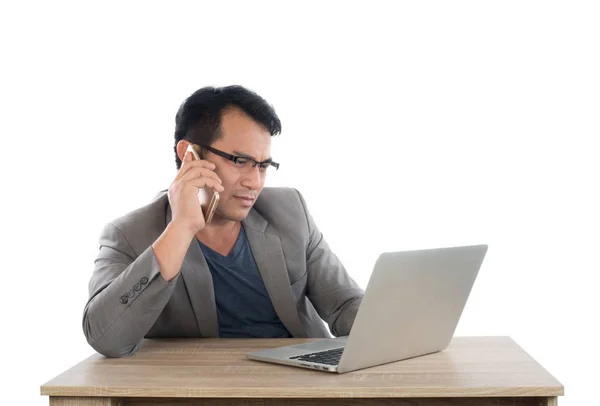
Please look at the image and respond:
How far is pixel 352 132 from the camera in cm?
422

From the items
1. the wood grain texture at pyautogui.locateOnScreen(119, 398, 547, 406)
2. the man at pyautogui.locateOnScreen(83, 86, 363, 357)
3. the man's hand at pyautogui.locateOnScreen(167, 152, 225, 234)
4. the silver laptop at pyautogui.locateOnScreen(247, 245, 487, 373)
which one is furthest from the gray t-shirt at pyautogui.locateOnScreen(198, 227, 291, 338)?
the wood grain texture at pyautogui.locateOnScreen(119, 398, 547, 406)

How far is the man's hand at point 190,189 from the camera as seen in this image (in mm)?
2359

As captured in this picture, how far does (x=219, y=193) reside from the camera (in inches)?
104

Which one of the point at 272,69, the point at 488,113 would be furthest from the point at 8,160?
the point at 488,113

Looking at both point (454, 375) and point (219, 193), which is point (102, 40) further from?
point (454, 375)

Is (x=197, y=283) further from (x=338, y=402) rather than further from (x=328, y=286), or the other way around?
(x=338, y=402)

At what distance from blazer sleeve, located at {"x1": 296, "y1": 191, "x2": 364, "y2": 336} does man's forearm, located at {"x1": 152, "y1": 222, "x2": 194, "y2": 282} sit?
0.68 metres

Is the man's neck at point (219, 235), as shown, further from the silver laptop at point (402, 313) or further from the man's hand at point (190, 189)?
the silver laptop at point (402, 313)

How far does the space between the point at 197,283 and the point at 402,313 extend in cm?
84

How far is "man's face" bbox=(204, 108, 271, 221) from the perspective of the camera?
265 centimetres

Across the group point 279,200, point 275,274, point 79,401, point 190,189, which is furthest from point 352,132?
point 79,401

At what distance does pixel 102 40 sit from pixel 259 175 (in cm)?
187

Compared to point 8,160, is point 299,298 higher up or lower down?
lower down

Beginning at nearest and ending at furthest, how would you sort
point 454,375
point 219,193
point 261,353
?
1. point 454,375
2. point 261,353
3. point 219,193
